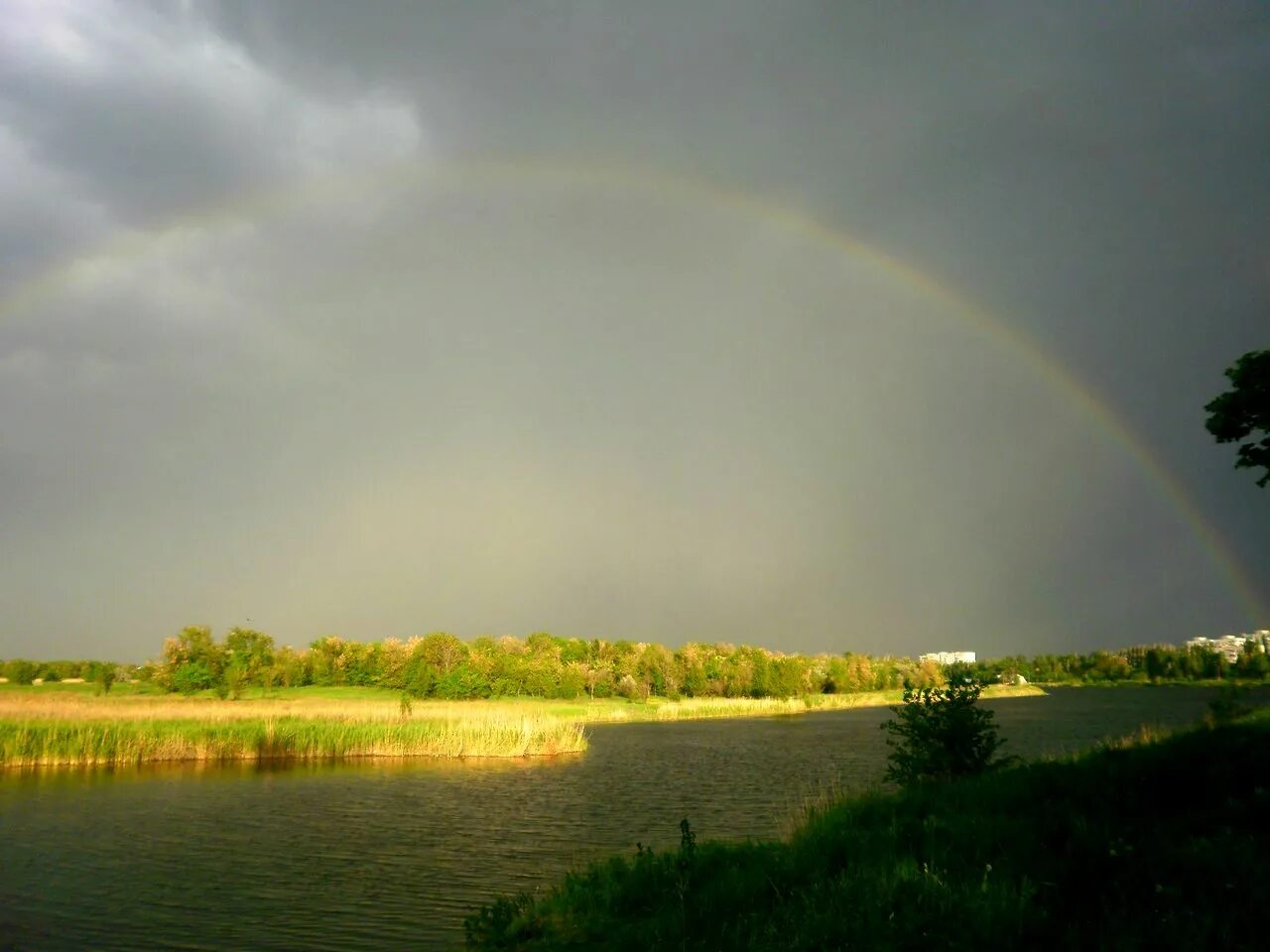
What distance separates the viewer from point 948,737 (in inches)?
779

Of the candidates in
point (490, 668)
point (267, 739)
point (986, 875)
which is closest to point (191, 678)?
point (490, 668)

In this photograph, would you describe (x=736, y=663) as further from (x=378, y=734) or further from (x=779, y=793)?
(x=779, y=793)

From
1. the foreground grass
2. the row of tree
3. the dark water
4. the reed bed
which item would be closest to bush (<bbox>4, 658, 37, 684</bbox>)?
the row of tree

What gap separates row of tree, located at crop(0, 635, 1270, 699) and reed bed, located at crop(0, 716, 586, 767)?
31.8m

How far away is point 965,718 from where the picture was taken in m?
19.7

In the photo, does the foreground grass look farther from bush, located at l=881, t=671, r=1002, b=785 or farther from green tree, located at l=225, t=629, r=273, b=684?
green tree, located at l=225, t=629, r=273, b=684

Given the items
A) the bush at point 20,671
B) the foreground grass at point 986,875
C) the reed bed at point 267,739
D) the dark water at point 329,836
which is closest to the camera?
the foreground grass at point 986,875

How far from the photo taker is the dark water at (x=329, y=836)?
57.2ft

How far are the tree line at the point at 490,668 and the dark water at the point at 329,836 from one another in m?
36.2

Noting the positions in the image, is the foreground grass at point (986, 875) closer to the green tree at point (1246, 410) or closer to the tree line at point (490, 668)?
the green tree at point (1246, 410)

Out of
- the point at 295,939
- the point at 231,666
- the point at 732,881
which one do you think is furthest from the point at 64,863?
the point at 231,666

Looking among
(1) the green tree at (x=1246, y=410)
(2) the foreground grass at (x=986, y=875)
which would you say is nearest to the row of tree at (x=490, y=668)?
(1) the green tree at (x=1246, y=410)

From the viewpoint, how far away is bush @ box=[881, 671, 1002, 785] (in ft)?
64.0

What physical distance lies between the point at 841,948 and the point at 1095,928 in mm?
2629
